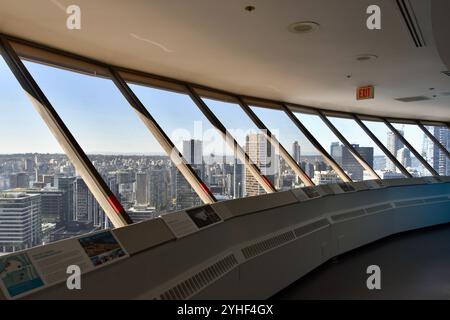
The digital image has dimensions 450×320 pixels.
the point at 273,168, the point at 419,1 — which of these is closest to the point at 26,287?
the point at 419,1

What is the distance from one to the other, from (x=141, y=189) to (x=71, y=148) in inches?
32.9

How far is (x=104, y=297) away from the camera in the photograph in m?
2.02

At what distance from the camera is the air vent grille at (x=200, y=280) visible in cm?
246

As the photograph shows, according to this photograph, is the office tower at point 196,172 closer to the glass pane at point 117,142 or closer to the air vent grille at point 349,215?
the glass pane at point 117,142

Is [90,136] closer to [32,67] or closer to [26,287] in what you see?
[32,67]

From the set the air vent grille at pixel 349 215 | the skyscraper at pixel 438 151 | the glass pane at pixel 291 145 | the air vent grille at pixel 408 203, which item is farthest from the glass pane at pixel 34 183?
the skyscraper at pixel 438 151

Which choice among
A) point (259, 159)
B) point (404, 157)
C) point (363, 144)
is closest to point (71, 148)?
point (259, 159)

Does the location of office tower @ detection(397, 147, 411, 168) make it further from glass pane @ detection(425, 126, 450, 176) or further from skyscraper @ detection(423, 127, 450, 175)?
glass pane @ detection(425, 126, 450, 176)

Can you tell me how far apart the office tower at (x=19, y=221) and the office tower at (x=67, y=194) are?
189 millimetres

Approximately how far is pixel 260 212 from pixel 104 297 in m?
2.13

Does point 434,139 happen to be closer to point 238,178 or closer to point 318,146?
point 318,146

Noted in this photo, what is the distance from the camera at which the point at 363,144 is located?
7730 millimetres

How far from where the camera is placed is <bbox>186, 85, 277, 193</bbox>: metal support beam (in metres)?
4.81
